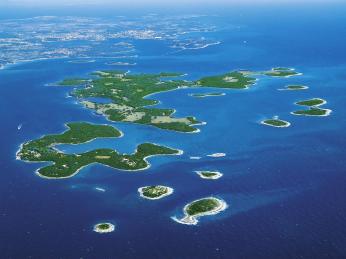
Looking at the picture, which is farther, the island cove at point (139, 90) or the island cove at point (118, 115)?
the island cove at point (139, 90)

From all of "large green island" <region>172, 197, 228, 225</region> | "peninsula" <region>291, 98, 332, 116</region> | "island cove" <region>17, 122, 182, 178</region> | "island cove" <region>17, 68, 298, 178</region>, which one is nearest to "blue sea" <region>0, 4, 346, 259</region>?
"large green island" <region>172, 197, 228, 225</region>

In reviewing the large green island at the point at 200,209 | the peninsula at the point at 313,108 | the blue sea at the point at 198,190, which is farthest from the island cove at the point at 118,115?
the peninsula at the point at 313,108

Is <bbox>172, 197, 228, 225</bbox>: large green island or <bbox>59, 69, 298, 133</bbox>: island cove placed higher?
<bbox>172, 197, 228, 225</bbox>: large green island

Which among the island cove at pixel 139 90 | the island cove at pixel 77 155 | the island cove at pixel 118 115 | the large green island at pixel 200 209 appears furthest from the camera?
the island cove at pixel 139 90

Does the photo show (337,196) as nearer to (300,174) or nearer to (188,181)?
(300,174)

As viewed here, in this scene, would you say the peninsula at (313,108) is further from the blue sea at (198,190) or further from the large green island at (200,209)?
the large green island at (200,209)

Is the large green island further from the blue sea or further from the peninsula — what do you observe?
the peninsula

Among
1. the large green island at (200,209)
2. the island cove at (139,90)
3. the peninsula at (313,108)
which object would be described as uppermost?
the peninsula at (313,108)
